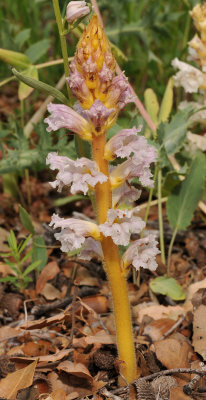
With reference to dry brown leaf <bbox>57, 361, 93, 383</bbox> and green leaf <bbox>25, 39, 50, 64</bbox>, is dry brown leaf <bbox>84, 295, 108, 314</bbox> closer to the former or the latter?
dry brown leaf <bbox>57, 361, 93, 383</bbox>

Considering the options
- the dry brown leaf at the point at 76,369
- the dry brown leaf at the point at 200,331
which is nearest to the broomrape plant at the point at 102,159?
the dry brown leaf at the point at 76,369

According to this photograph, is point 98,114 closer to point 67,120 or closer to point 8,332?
point 67,120

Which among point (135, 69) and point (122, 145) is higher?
point (135, 69)

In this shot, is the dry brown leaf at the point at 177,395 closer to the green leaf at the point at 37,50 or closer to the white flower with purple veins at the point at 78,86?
the white flower with purple veins at the point at 78,86

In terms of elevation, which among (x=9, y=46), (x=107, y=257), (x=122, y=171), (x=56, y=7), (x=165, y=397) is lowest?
(x=165, y=397)

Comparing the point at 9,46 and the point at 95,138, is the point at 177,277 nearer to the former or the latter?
the point at 95,138

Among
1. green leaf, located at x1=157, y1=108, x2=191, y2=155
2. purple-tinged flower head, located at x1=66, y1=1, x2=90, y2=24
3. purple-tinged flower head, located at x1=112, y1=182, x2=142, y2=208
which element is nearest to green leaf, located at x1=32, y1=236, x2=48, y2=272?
green leaf, located at x1=157, y1=108, x2=191, y2=155

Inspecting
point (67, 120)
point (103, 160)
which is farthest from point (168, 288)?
point (67, 120)

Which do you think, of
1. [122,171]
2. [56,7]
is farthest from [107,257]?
[56,7]
